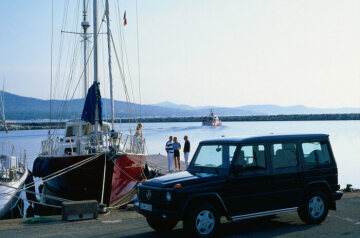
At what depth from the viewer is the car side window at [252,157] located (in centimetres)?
889

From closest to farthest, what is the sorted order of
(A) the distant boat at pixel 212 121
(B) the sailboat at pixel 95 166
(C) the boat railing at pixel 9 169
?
(B) the sailboat at pixel 95 166
(C) the boat railing at pixel 9 169
(A) the distant boat at pixel 212 121

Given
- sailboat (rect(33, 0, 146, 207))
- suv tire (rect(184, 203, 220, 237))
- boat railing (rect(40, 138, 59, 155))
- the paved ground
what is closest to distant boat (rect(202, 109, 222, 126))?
boat railing (rect(40, 138, 59, 155))

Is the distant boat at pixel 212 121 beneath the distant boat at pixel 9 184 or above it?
above

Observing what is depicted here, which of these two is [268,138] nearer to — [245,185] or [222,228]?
[245,185]

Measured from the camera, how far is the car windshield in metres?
8.90

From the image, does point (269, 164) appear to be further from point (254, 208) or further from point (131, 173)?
point (131, 173)

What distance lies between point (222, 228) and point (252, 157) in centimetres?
179

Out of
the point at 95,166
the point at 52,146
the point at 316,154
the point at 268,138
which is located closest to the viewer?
the point at 268,138

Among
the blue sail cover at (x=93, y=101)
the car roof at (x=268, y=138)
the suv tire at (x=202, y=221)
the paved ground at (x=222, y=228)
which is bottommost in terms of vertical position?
the paved ground at (x=222, y=228)

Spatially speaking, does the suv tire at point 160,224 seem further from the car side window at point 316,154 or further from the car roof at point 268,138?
the car side window at point 316,154

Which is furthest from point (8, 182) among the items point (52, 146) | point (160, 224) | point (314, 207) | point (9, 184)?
point (314, 207)

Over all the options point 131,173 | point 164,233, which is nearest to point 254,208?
point 164,233

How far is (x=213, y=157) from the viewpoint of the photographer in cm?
920

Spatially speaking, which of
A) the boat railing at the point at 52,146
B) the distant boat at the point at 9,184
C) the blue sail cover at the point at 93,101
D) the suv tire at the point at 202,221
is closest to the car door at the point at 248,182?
the suv tire at the point at 202,221
